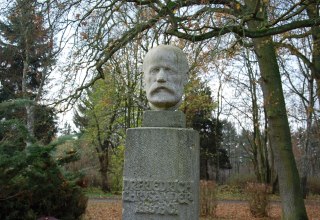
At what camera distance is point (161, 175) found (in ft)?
14.2

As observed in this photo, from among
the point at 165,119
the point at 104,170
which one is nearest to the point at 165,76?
the point at 165,119

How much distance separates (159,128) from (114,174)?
23.2 m

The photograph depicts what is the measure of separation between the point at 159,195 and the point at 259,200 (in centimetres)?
1161

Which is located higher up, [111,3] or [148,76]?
[111,3]

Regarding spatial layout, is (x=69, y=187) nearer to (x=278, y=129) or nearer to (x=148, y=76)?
(x=148, y=76)

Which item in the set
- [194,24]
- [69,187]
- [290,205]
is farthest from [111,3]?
[290,205]

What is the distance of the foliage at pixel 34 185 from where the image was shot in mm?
6266

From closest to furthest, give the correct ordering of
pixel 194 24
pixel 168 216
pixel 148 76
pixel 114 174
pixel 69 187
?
pixel 168 216
pixel 148 76
pixel 194 24
pixel 69 187
pixel 114 174

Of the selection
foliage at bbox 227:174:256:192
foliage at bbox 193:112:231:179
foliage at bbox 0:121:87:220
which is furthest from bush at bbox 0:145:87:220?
foliage at bbox 193:112:231:179

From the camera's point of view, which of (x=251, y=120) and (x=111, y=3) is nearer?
(x=111, y=3)

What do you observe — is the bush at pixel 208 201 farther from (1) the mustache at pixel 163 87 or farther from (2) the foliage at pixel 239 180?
(2) the foliage at pixel 239 180

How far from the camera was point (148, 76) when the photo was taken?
4652 mm

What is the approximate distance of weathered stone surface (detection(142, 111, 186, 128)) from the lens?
14.9 feet

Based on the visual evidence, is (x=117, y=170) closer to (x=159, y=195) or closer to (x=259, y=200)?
(x=259, y=200)
